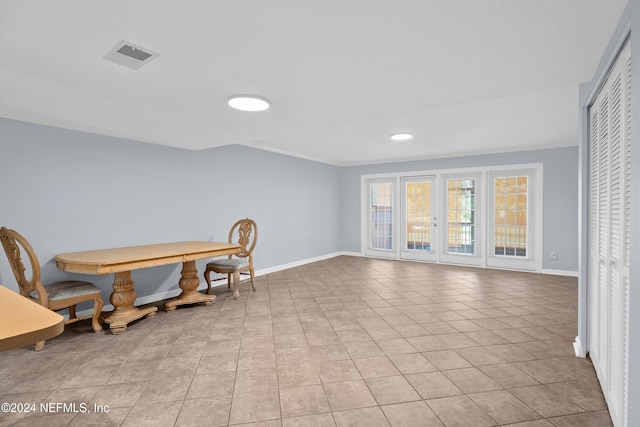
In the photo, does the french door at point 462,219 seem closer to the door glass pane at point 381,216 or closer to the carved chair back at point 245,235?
the door glass pane at point 381,216

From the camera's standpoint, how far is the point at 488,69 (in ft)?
A: 6.50

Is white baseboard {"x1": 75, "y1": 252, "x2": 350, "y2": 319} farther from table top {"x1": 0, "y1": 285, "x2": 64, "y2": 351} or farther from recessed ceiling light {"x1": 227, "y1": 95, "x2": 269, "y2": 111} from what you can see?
table top {"x1": 0, "y1": 285, "x2": 64, "y2": 351}

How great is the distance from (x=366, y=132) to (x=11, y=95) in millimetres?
3679

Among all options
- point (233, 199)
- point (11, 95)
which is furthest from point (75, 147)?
point (233, 199)

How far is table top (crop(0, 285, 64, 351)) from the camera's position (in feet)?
2.61

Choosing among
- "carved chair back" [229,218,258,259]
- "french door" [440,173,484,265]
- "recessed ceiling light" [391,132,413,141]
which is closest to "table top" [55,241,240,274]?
"carved chair back" [229,218,258,259]

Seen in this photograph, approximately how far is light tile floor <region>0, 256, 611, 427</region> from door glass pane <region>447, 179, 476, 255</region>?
7.84 feet

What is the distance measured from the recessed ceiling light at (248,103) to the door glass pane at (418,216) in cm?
476

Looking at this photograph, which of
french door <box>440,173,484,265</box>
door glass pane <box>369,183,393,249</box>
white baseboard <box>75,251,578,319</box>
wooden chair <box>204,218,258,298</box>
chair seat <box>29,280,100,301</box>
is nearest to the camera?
chair seat <box>29,280,100,301</box>

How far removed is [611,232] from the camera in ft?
5.53

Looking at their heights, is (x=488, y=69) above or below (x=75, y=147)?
above

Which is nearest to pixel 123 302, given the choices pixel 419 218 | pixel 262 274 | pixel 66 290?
pixel 66 290

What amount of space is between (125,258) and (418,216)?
5557mm

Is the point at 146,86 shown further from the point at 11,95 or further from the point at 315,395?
the point at 315,395
